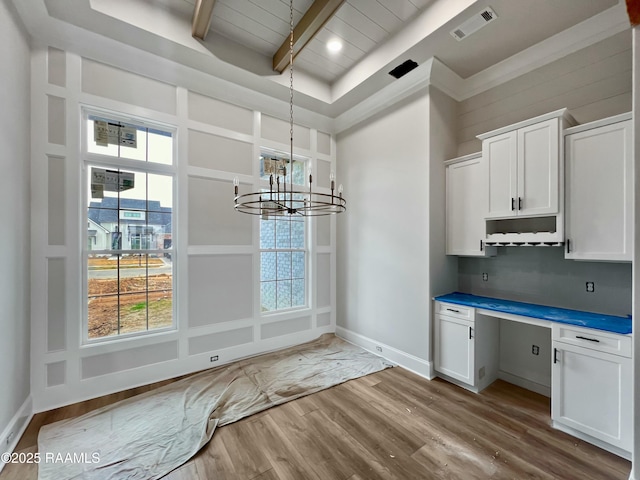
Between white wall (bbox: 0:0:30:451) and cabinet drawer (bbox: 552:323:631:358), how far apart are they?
14.0 feet

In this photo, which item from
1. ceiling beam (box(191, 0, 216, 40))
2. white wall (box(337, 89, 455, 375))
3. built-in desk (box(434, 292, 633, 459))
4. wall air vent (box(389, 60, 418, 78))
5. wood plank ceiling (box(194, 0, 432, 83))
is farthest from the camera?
white wall (box(337, 89, 455, 375))

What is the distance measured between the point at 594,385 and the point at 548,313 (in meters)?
0.58

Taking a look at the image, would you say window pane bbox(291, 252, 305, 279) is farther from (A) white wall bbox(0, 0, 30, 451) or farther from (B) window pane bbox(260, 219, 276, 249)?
(A) white wall bbox(0, 0, 30, 451)

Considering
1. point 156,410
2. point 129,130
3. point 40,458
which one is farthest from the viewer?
point 129,130

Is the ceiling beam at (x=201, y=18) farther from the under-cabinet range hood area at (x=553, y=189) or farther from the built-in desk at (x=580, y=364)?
the built-in desk at (x=580, y=364)

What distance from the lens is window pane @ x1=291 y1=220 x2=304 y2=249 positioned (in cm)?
406

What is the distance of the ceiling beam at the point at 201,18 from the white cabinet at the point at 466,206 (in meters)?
2.93

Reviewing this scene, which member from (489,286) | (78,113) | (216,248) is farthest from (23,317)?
(489,286)

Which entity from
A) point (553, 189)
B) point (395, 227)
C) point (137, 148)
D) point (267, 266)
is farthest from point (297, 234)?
point (553, 189)

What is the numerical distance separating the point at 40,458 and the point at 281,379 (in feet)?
6.25

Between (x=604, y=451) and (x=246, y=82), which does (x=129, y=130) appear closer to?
(x=246, y=82)

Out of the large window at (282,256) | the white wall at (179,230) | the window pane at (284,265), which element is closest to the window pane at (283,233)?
the large window at (282,256)

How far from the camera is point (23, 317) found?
88.3 inches

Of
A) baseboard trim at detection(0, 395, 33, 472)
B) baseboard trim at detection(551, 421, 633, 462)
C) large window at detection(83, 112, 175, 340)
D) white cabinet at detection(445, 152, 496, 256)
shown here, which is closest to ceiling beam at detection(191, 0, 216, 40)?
large window at detection(83, 112, 175, 340)
